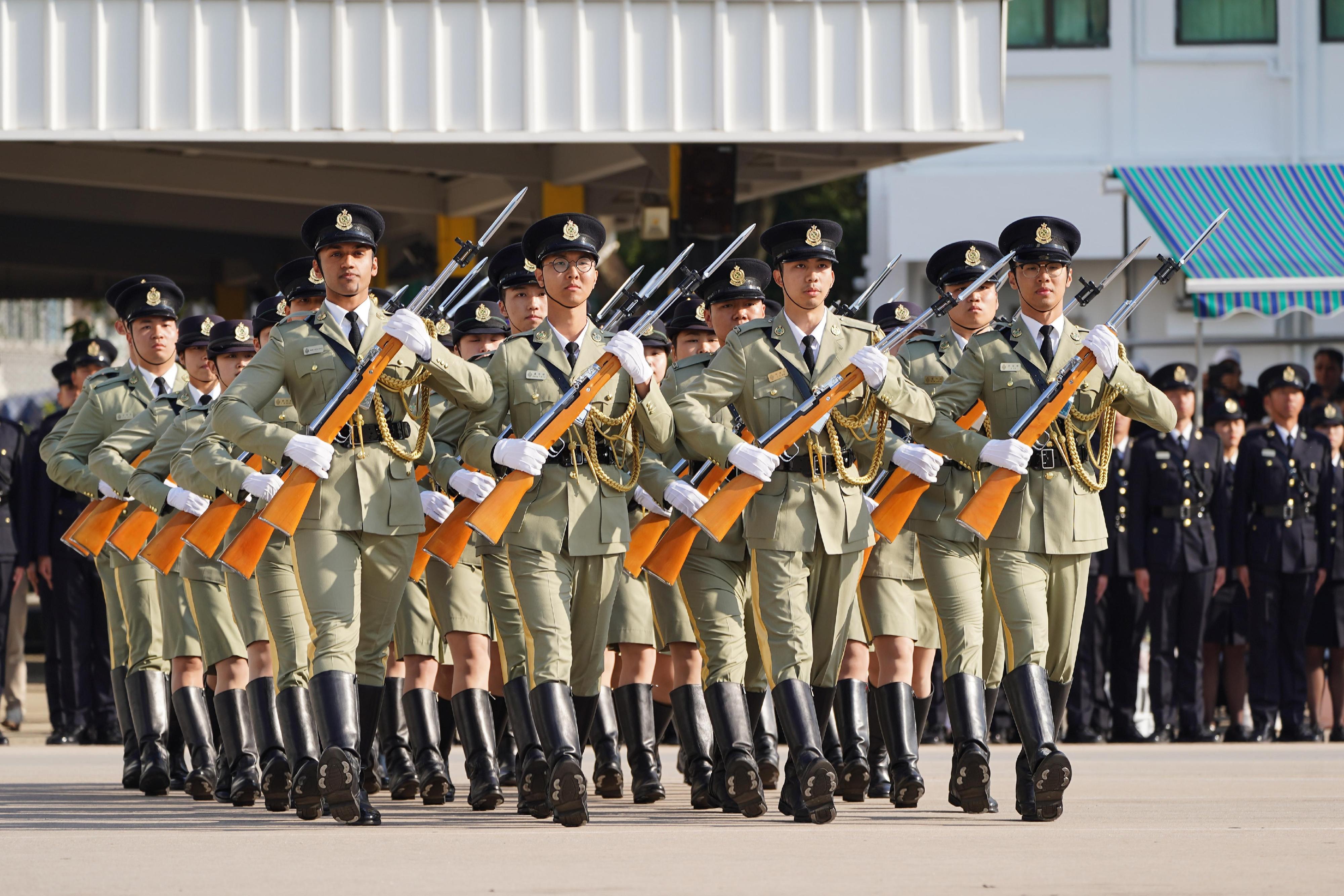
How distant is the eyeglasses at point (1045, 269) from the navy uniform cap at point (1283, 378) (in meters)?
4.56

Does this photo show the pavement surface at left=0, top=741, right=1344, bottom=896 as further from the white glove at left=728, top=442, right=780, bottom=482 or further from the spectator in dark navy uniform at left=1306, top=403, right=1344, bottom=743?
the spectator in dark navy uniform at left=1306, top=403, right=1344, bottom=743

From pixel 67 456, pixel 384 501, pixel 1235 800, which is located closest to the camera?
pixel 384 501

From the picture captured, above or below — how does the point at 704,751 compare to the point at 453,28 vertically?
below

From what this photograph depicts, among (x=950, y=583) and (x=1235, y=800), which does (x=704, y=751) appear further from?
(x=1235, y=800)

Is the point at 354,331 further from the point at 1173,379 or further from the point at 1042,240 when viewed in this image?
the point at 1173,379

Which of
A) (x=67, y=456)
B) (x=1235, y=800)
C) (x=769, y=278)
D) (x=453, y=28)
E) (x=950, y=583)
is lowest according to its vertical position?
(x=1235, y=800)

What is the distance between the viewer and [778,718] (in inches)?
287

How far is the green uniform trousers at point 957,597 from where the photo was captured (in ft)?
24.5

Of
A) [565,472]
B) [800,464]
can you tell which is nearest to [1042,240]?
[800,464]

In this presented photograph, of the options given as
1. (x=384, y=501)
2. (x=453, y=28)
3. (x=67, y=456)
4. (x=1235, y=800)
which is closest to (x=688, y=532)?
(x=384, y=501)

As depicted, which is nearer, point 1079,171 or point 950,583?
point 950,583

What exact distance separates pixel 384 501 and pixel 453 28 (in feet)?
19.7

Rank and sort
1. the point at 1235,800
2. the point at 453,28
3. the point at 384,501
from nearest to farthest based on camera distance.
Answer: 1. the point at 384,501
2. the point at 1235,800
3. the point at 453,28

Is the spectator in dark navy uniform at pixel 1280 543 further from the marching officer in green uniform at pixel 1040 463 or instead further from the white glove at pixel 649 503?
the white glove at pixel 649 503
